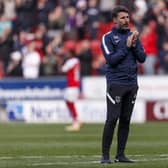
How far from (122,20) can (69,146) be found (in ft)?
15.8

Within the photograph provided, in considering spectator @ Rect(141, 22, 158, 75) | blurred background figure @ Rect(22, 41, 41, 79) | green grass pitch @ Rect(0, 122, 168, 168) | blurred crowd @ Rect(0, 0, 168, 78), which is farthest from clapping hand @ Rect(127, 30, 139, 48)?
blurred background figure @ Rect(22, 41, 41, 79)

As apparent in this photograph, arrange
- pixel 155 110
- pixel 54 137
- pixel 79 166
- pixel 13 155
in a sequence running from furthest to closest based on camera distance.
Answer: pixel 155 110, pixel 54 137, pixel 13 155, pixel 79 166

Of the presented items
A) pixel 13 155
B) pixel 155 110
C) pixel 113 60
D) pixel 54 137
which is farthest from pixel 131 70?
pixel 155 110

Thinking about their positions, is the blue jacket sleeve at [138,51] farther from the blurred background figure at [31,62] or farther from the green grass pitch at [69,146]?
the blurred background figure at [31,62]

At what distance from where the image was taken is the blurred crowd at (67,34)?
27519mm

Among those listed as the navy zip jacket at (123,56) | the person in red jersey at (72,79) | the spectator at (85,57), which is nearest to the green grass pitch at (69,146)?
the person in red jersey at (72,79)

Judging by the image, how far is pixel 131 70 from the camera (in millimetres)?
12523

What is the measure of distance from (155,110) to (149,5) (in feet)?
14.1

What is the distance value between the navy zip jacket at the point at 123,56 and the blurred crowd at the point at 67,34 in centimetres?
1413

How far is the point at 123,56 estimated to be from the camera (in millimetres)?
12391

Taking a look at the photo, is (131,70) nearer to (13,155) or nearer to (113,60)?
(113,60)

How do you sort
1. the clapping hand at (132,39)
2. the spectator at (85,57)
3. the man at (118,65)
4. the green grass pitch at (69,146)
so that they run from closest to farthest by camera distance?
the clapping hand at (132,39)
the man at (118,65)
the green grass pitch at (69,146)
the spectator at (85,57)

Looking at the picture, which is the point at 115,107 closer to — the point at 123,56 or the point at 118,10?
the point at 123,56

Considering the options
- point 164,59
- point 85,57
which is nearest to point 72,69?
point 85,57
